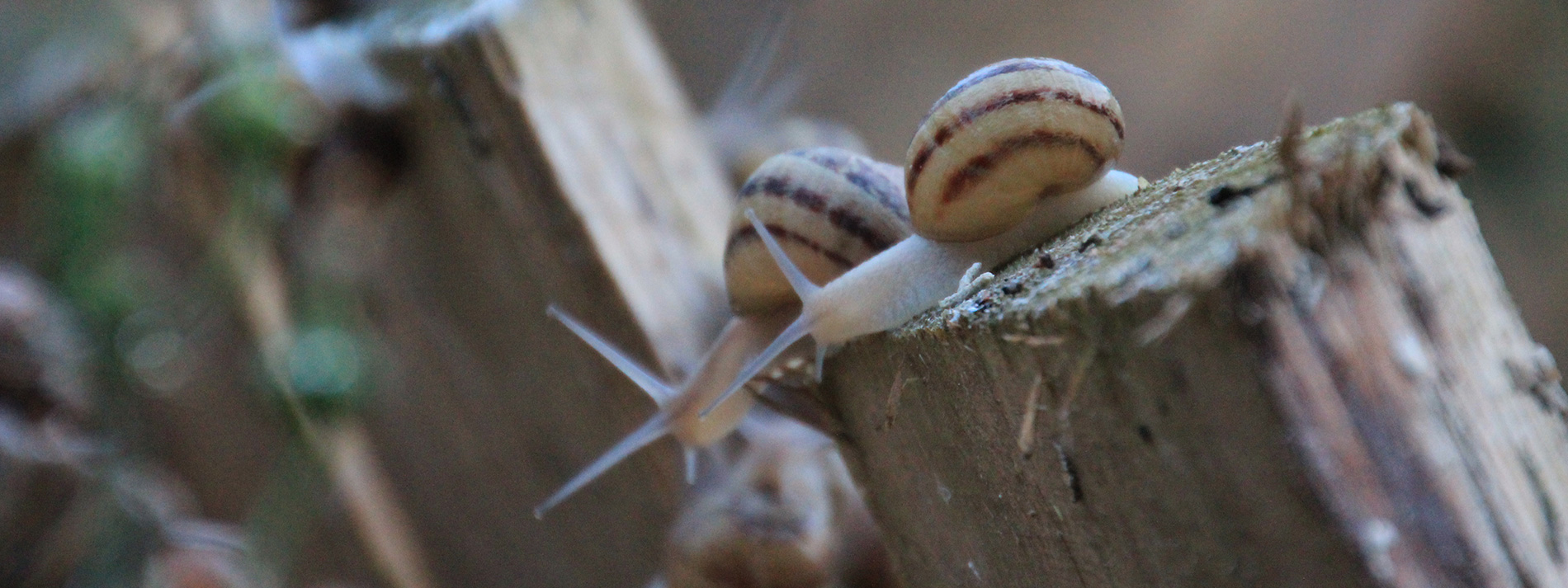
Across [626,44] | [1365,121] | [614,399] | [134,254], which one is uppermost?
[134,254]

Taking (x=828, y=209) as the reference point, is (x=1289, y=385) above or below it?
below

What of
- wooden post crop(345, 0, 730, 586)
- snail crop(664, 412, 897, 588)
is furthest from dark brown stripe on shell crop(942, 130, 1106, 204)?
wooden post crop(345, 0, 730, 586)

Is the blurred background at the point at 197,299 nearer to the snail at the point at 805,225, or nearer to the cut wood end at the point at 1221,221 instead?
the snail at the point at 805,225

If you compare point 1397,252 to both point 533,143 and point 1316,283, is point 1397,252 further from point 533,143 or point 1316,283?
point 533,143

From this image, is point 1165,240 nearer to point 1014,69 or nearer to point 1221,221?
point 1221,221

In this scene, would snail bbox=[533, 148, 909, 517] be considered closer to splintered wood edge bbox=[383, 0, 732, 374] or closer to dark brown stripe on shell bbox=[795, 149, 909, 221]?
dark brown stripe on shell bbox=[795, 149, 909, 221]

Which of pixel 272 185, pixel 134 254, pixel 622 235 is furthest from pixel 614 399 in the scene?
pixel 134 254

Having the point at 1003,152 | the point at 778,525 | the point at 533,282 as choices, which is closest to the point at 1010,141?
the point at 1003,152
